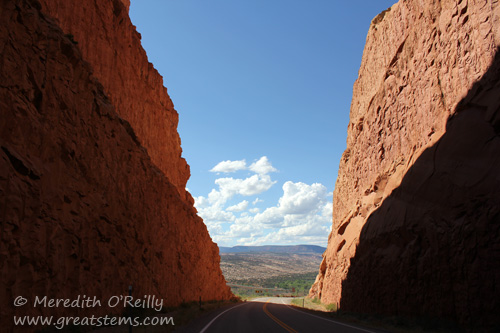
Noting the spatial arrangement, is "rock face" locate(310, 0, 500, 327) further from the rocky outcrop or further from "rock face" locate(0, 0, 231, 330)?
the rocky outcrop

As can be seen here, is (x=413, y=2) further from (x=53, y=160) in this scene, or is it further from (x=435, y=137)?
(x=53, y=160)

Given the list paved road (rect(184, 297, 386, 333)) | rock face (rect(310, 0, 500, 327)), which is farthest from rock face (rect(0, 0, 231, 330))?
rock face (rect(310, 0, 500, 327))

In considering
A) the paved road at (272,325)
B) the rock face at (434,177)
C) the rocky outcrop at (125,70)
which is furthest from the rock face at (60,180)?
the rock face at (434,177)

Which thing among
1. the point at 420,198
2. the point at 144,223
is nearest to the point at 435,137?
the point at 420,198

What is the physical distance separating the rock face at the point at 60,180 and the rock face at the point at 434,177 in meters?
13.5

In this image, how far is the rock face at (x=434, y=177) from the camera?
45.4 feet

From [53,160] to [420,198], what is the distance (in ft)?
54.9

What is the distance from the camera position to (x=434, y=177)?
16984 mm

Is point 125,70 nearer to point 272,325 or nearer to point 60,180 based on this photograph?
point 60,180

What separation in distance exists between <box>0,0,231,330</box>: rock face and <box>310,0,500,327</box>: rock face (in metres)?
13.5

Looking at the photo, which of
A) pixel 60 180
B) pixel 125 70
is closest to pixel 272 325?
pixel 60 180

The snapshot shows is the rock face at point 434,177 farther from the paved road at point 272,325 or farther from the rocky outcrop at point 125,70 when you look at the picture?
the rocky outcrop at point 125,70

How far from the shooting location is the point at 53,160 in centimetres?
1144

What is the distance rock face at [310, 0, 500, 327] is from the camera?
13.8 metres
